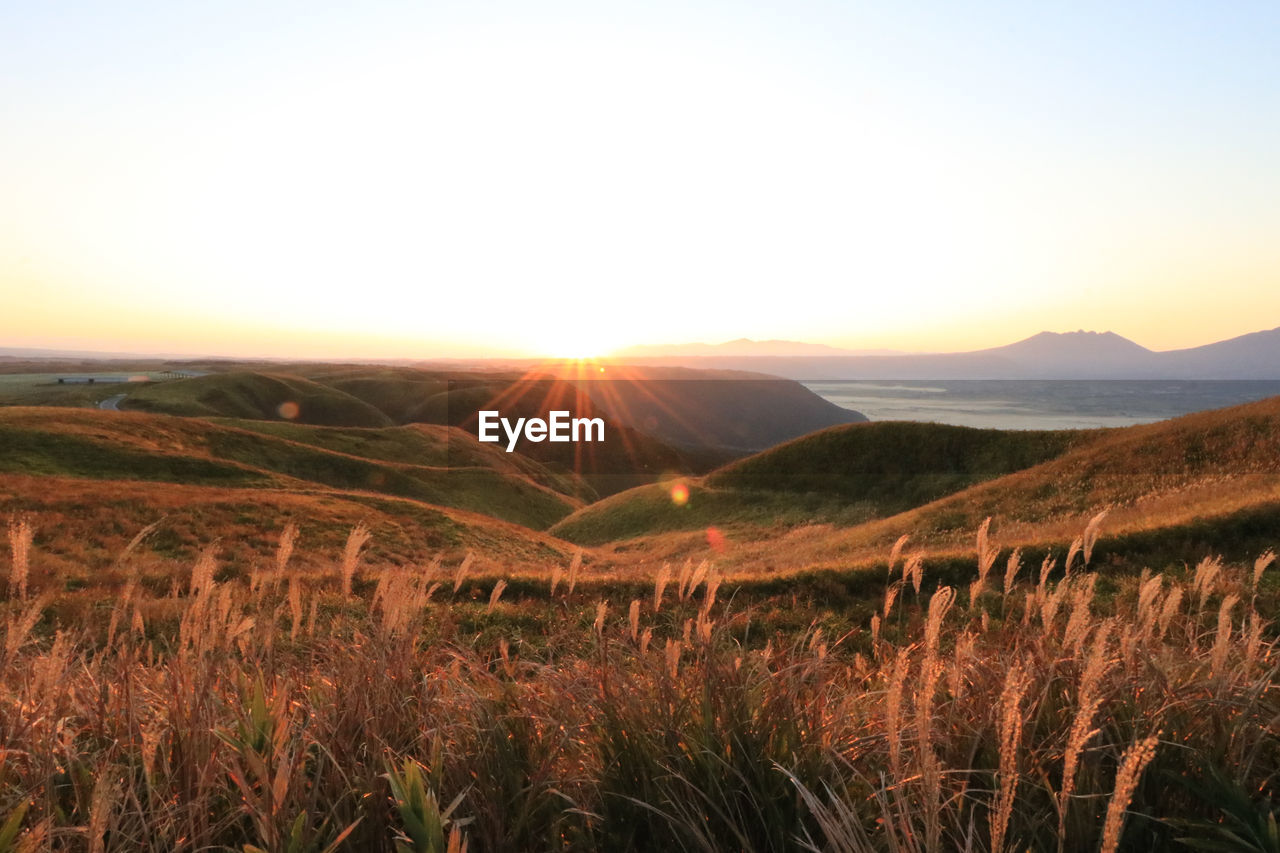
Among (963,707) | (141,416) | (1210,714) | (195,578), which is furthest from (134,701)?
(141,416)

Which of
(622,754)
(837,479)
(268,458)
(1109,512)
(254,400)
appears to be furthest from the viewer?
(254,400)

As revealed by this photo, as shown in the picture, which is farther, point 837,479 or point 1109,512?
point 837,479

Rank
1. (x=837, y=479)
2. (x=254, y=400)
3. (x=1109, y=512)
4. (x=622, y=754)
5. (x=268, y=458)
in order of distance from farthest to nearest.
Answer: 1. (x=254, y=400)
2. (x=268, y=458)
3. (x=837, y=479)
4. (x=1109, y=512)
5. (x=622, y=754)

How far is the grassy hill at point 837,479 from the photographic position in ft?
136

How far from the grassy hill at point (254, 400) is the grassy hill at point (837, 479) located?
60.6 metres

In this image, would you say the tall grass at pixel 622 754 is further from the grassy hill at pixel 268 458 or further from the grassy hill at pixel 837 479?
the grassy hill at pixel 268 458

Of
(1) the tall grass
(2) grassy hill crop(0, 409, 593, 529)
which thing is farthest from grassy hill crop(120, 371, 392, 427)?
(1) the tall grass

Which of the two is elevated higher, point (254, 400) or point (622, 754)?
point (622, 754)

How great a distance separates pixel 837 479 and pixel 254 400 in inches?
3827

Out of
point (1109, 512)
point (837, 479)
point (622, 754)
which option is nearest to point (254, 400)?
point (837, 479)

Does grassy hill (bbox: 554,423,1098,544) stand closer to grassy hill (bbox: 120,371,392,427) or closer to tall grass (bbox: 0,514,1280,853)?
tall grass (bbox: 0,514,1280,853)

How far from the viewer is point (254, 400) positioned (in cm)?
10838

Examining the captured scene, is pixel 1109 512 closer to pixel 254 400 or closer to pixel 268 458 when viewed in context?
pixel 268 458

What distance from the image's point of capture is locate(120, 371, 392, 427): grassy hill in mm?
89125
